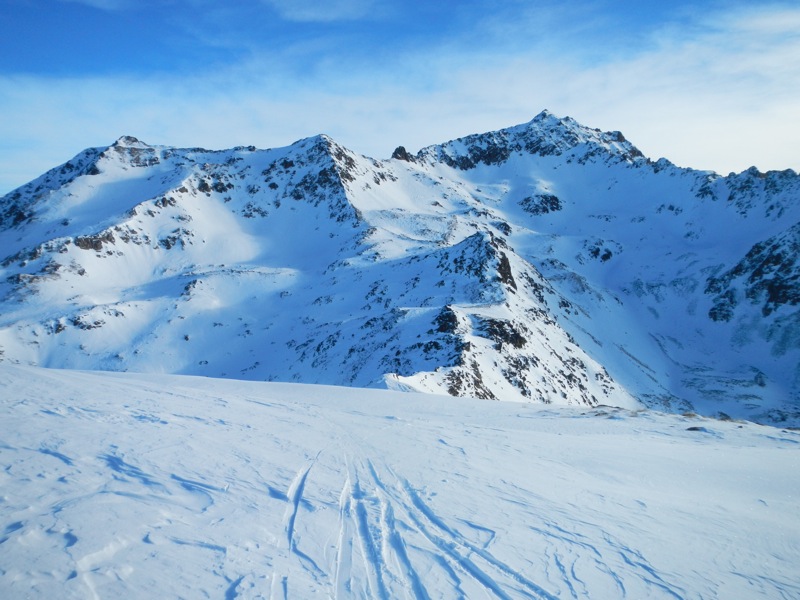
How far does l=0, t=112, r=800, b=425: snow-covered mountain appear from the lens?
144 ft

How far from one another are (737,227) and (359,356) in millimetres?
103427

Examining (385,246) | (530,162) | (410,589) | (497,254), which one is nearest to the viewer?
(410,589)

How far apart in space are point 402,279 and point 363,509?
51175mm

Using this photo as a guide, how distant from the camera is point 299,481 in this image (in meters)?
8.02

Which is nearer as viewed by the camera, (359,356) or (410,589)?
(410,589)

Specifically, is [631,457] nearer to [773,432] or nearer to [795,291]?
[773,432]

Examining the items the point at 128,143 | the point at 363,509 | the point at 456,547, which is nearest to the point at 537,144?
the point at 128,143

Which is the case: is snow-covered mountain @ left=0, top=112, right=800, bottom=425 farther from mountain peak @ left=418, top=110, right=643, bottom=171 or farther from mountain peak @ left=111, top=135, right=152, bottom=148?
mountain peak @ left=418, top=110, right=643, bottom=171

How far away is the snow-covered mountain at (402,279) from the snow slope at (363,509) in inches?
511

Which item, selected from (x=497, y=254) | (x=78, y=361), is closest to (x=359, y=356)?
(x=497, y=254)

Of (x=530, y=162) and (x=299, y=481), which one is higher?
(x=530, y=162)

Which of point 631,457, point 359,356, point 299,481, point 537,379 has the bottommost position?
point 537,379

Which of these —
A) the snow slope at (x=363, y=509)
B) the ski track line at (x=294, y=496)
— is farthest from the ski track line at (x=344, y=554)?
the ski track line at (x=294, y=496)

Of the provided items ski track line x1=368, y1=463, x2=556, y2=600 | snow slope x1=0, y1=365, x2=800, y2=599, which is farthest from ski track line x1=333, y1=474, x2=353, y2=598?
ski track line x1=368, y1=463, x2=556, y2=600
